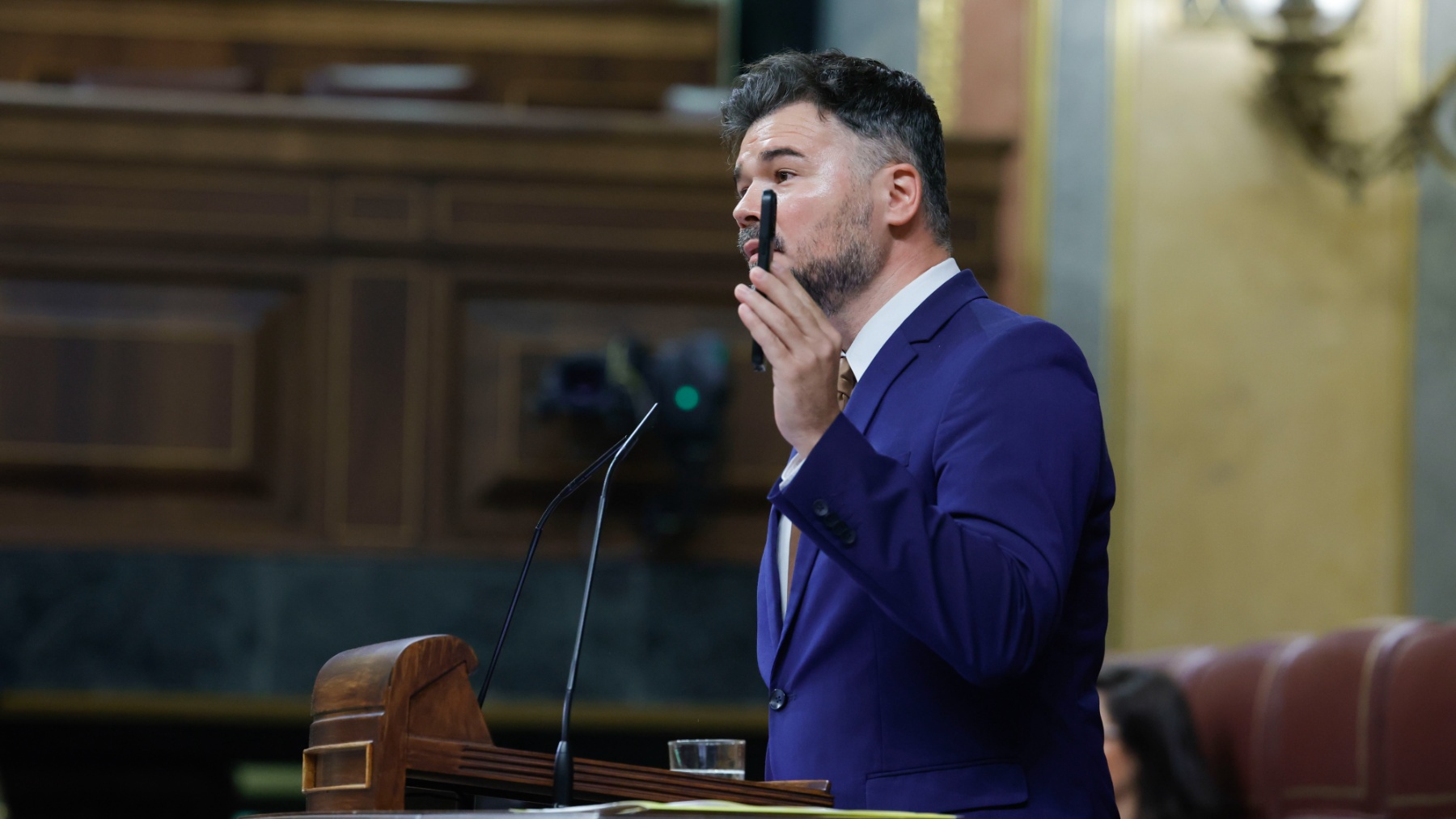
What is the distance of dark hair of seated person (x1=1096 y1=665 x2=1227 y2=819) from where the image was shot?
2.89m

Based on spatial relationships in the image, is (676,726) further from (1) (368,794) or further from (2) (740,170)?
(1) (368,794)

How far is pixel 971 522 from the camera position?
1.22m

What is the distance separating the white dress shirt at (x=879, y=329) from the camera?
1.46m

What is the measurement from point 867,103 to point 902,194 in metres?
0.09

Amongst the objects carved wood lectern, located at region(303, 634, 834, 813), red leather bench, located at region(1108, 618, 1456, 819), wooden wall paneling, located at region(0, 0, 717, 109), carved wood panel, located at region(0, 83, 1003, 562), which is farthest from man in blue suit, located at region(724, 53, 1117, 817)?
wooden wall paneling, located at region(0, 0, 717, 109)

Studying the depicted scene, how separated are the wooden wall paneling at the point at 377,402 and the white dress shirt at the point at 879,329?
2755 mm

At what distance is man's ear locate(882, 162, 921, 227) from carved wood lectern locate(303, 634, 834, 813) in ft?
1.72

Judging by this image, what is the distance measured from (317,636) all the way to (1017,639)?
10.2ft

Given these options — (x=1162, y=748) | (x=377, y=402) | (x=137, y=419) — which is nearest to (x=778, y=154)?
(x=1162, y=748)

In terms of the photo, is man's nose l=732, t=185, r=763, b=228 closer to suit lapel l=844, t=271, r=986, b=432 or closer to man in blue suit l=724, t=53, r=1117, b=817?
man in blue suit l=724, t=53, r=1117, b=817

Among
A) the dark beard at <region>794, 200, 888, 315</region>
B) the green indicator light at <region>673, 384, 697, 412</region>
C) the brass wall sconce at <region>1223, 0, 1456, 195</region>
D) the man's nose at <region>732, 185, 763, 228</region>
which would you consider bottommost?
the green indicator light at <region>673, 384, 697, 412</region>

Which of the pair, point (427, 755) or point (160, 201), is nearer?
point (427, 755)

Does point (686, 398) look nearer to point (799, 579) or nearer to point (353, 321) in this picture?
point (353, 321)

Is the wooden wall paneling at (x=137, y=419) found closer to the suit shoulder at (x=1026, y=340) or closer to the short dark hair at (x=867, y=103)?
the short dark hair at (x=867, y=103)
